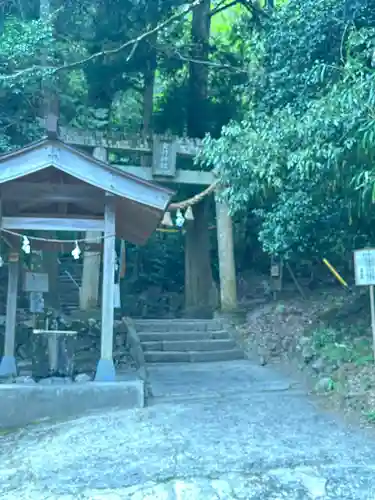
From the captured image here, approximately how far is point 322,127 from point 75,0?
8.78 meters

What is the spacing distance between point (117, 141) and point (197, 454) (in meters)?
9.24

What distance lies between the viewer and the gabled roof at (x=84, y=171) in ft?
23.6

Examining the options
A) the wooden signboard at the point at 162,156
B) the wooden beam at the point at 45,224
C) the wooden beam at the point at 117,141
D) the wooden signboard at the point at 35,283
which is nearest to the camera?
the wooden beam at the point at 45,224

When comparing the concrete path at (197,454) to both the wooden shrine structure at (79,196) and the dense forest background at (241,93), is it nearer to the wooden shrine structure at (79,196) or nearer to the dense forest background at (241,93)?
the wooden shrine structure at (79,196)

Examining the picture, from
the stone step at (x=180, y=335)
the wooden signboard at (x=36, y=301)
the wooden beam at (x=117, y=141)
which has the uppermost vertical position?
the wooden beam at (x=117, y=141)

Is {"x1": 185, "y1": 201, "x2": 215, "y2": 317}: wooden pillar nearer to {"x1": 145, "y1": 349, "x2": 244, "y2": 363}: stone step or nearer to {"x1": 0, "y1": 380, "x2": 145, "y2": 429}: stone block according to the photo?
{"x1": 145, "y1": 349, "x2": 244, "y2": 363}: stone step

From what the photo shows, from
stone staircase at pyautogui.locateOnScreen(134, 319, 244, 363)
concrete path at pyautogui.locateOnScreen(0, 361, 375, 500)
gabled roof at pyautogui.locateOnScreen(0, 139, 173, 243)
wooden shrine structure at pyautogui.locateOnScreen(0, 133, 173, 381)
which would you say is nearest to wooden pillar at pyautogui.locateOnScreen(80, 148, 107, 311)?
stone staircase at pyautogui.locateOnScreen(134, 319, 244, 363)

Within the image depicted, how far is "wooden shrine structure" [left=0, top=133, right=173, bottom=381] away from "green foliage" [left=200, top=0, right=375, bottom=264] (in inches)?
57.5

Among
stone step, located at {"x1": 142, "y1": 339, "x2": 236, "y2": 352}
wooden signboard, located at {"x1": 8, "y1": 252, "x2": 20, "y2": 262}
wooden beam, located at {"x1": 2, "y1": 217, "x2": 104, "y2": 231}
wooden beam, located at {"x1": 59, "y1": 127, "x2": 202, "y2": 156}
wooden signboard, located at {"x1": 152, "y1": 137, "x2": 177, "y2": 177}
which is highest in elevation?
wooden beam, located at {"x1": 59, "y1": 127, "x2": 202, "y2": 156}

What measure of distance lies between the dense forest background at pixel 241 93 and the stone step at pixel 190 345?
225cm

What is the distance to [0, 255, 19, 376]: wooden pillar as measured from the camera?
341 inches

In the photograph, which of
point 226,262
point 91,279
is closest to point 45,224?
point 91,279

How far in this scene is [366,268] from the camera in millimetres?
7504

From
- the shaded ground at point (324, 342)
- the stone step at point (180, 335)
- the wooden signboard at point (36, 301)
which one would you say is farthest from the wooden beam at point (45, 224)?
the shaded ground at point (324, 342)
